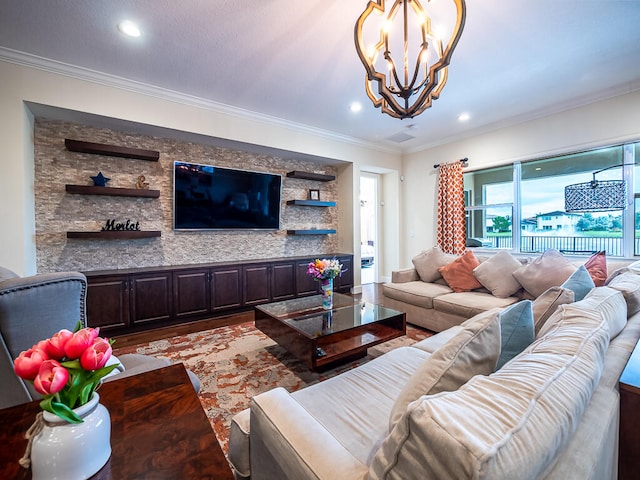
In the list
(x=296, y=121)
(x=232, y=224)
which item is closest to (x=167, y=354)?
(x=232, y=224)

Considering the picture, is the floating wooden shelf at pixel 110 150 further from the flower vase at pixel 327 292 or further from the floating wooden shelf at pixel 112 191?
the flower vase at pixel 327 292

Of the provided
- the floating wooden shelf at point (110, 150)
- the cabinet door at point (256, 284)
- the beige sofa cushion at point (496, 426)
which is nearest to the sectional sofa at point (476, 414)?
the beige sofa cushion at point (496, 426)

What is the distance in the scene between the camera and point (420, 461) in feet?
1.75

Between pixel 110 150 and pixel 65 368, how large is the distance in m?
3.60

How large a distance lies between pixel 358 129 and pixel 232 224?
104 inches

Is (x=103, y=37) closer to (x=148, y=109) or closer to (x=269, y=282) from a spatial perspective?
(x=148, y=109)

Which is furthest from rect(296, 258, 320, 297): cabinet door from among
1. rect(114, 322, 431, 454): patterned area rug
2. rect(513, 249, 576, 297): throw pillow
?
rect(513, 249, 576, 297): throw pillow

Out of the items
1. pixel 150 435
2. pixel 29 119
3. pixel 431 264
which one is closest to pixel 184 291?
pixel 29 119

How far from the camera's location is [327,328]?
2.32 m

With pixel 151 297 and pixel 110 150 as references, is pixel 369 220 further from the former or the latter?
pixel 110 150

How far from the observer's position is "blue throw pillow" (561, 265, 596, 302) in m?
1.73

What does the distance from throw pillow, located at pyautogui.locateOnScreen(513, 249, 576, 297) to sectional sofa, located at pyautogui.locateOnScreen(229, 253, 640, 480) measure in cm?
142

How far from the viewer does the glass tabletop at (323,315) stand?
2314mm

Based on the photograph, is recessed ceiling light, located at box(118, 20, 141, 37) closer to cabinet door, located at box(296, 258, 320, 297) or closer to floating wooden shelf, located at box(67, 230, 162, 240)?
floating wooden shelf, located at box(67, 230, 162, 240)
